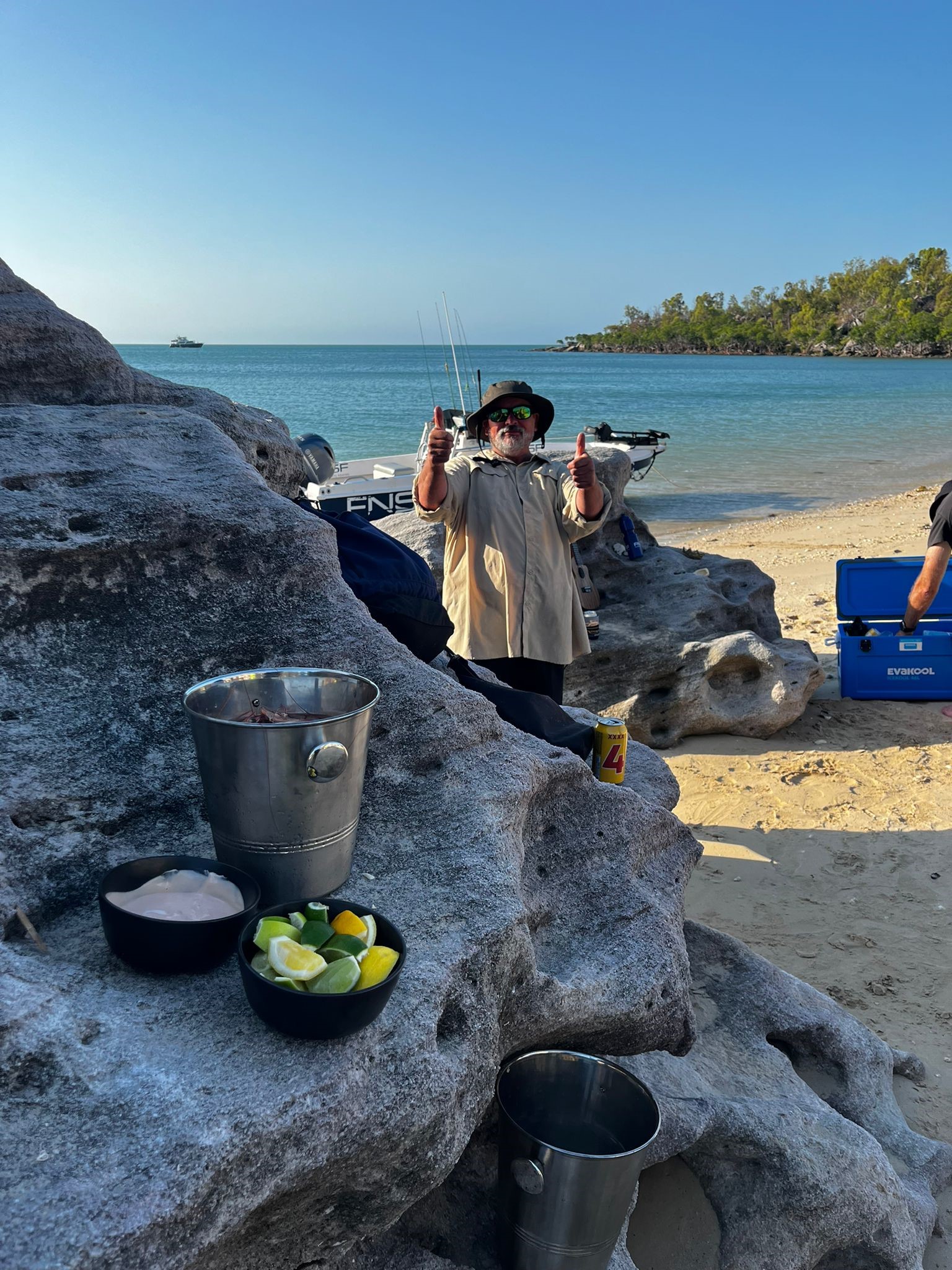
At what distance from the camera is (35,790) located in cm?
222

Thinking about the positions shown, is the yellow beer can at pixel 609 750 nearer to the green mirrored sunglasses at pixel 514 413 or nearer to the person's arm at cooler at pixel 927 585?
the green mirrored sunglasses at pixel 514 413

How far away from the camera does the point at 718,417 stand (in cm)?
4425

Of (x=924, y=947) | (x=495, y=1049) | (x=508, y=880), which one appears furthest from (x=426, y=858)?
(x=924, y=947)

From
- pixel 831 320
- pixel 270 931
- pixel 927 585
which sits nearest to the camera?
pixel 270 931

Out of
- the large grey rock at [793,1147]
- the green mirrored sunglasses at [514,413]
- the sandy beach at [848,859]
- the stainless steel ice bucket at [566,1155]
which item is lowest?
the sandy beach at [848,859]

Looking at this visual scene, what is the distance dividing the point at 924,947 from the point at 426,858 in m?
3.30

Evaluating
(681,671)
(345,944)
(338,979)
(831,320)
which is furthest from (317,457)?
(831,320)

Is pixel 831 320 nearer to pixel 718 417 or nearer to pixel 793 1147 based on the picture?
pixel 718 417

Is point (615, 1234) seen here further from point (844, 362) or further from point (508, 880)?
point (844, 362)

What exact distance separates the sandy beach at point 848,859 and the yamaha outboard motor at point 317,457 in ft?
9.92

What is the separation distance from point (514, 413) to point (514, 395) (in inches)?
4.7

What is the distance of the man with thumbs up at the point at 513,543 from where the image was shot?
4.82 m

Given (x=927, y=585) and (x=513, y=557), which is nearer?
(x=513, y=557)

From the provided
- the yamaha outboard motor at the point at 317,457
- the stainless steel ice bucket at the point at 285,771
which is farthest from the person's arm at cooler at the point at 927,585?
the stainless steel ice bucket at the point at 285,771
